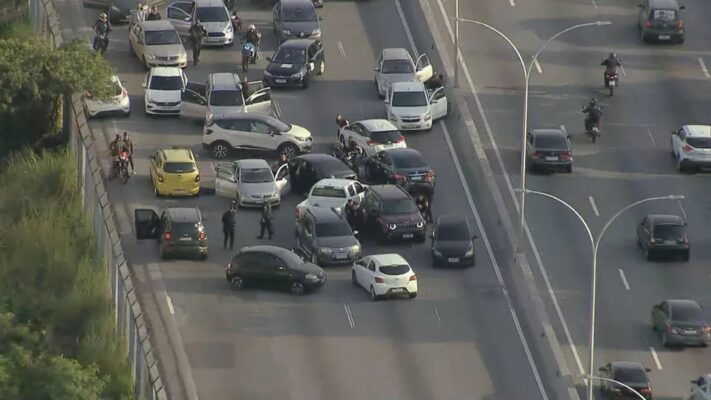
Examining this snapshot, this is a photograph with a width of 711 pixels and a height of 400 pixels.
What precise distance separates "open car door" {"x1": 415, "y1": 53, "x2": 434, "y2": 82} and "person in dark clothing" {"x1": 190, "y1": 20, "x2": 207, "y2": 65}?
8.73m

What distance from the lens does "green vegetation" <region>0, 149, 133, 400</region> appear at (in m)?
77.9

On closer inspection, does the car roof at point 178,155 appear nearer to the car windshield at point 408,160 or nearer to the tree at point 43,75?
the tree at point 43,75

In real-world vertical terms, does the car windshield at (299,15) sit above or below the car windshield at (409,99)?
above

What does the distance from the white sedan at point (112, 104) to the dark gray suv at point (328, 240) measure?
13689 mm

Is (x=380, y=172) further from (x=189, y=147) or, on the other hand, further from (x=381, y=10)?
(x=381, y=10)

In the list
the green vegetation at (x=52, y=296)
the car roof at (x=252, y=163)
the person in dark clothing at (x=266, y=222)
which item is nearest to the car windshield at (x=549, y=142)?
the car roof at (x=252, y=163)

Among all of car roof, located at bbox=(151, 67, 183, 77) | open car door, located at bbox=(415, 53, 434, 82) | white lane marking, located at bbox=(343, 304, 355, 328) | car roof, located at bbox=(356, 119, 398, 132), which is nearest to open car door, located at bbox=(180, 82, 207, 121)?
car roof, located at bbox=(151, 67, 183, 77)

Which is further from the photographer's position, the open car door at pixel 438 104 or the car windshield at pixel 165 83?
the car windshield at pixel 165 83

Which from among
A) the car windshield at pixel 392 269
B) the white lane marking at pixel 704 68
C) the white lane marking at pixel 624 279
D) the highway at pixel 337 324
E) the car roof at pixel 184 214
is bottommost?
the white lane marking at pixel 624 279

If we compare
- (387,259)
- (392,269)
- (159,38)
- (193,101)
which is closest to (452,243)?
(387,259)

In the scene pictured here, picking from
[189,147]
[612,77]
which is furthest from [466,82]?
[189,147]

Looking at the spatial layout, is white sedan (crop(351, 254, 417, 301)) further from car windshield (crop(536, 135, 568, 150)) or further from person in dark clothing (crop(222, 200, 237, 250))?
car windshield (crop(536, 135, 568, 150))

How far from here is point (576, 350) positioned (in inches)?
3095

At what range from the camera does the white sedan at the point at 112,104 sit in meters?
94.8
